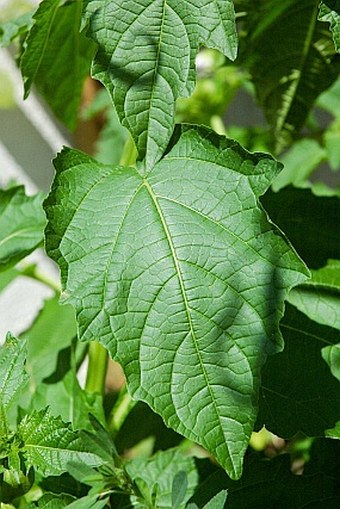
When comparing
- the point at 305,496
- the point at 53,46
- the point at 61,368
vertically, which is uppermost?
the point at 53,46

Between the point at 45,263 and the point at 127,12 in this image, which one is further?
the point at 45,263

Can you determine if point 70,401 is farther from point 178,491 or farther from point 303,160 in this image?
point 303,160

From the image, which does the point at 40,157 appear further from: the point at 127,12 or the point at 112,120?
the point at 127,12

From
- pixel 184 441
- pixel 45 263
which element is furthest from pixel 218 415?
pixel 45 263

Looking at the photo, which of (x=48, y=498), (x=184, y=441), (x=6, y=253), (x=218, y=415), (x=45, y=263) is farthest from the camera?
(x=45, y=263)

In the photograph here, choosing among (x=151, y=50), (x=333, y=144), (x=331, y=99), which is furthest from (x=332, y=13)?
(x=331, y=99)

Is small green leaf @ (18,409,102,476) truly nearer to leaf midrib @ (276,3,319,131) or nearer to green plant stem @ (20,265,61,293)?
green plant stem @ (20,265,61,293)
